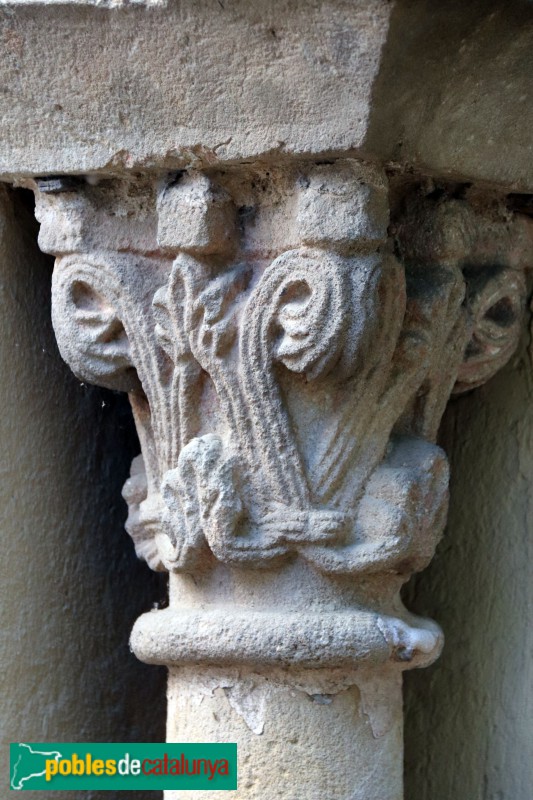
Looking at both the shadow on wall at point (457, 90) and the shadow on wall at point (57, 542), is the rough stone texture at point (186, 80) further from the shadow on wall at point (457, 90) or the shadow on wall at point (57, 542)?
the shadow on wall at point (57, 542)

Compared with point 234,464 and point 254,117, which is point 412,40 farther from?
point 234,464

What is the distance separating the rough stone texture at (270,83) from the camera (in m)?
1.56

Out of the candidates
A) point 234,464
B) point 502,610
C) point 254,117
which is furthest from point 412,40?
point 502,610

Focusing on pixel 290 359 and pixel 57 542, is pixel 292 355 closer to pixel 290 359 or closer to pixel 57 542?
pixel 290 359

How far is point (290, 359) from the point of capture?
1.70 meters

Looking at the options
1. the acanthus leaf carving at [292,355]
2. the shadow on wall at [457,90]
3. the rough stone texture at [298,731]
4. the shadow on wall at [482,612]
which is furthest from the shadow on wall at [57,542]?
the shadow on wall at [457,90]

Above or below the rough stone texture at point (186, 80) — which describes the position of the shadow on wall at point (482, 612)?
below

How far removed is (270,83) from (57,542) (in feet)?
2.85

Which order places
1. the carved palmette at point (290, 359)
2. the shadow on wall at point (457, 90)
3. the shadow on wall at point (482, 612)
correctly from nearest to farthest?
the shadow on wall at point (457, 90) < the carved palmette at point (290, 359) < the shadow on wall at point (482, 612)

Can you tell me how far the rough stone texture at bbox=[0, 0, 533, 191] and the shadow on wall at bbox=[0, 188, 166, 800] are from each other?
31 centimetres

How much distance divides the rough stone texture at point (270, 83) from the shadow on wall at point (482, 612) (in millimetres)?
458

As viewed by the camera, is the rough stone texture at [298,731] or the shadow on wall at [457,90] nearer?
the shadow on wall at [457,90]

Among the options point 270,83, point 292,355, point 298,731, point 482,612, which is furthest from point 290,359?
point 482,612

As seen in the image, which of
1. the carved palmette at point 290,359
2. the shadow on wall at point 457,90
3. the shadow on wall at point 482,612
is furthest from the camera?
the shadow on wall at point 482,612
